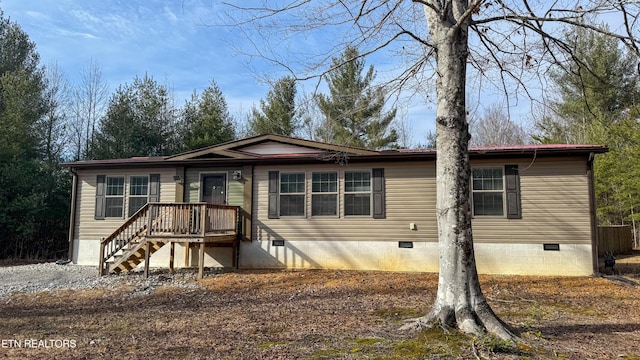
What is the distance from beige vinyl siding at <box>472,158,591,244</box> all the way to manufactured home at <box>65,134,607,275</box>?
24 millimetres

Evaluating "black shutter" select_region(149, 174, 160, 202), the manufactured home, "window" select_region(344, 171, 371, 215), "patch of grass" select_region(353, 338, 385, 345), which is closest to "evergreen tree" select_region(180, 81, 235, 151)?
"black shutter" select_region(149, 174, 160, 202)

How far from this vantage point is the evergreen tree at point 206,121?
21359 mm

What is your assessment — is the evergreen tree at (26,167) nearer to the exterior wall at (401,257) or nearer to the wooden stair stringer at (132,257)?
the wooden stair stringer at (132,257)

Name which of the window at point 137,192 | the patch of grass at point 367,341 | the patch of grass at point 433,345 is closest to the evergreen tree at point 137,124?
the window at point 137,192

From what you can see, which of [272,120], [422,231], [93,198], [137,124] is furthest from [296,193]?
[137,124]

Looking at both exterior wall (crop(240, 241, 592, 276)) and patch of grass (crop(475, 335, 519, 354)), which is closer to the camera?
patch of grass (crop(475, 335, 519, 354))

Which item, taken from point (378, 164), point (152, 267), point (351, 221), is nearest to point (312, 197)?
point (351, 221)

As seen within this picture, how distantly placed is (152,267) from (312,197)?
16.1ft

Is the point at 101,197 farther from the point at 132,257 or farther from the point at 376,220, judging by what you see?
the point at 376,220

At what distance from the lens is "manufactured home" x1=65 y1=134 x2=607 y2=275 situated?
9.62 metres

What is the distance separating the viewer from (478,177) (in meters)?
10.1

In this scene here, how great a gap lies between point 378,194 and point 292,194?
7.58 ft

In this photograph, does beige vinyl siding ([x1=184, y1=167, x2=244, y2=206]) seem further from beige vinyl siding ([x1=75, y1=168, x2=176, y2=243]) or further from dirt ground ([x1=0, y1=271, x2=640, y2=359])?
dirt ground ([x1=0, y1=271, x2=640, y2=359])

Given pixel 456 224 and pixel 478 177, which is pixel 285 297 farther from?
pixel 478 177
